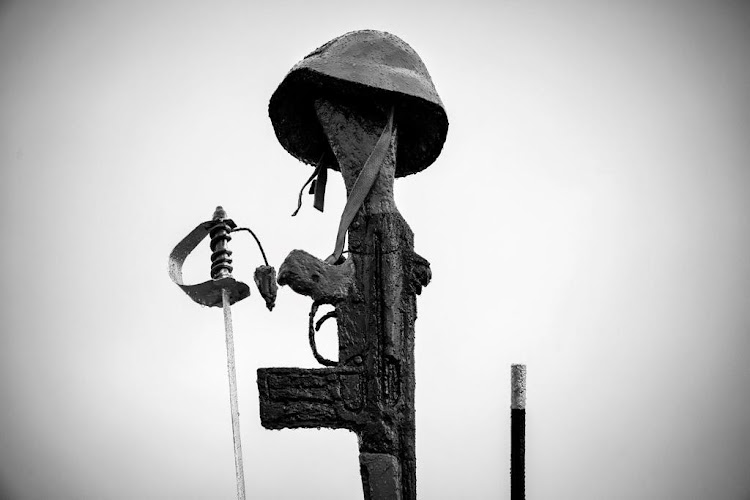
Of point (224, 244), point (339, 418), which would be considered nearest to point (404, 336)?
point (339, 418)

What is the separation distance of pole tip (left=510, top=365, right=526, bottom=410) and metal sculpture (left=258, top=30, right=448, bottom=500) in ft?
1.81

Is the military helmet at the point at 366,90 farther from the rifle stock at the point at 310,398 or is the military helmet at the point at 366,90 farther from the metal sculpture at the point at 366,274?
the rifle stock at the point at 310,398

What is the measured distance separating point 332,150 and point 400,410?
3.91 feet

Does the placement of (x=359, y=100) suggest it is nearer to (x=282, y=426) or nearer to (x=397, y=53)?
(x=397, y=53)

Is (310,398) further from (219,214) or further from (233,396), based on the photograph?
(219,214)

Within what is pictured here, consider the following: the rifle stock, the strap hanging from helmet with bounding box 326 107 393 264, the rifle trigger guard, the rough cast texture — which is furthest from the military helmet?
the rifle stock

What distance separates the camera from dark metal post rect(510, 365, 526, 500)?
11.6ft

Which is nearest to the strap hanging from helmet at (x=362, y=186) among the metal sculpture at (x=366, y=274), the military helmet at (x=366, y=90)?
the metal sculpture at (x=366, y=274)

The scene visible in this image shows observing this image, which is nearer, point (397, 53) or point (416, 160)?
point (397, 53)

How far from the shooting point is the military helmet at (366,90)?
11.3ft

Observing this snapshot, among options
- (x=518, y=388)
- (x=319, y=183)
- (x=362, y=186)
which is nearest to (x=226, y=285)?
(x=362, y=186)

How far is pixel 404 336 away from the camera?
3277 mm

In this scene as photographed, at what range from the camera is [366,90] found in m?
3.46

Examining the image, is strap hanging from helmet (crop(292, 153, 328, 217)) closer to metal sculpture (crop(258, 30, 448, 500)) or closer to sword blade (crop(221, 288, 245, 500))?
metal sculpture (crop(258, 30, 448, 500))
